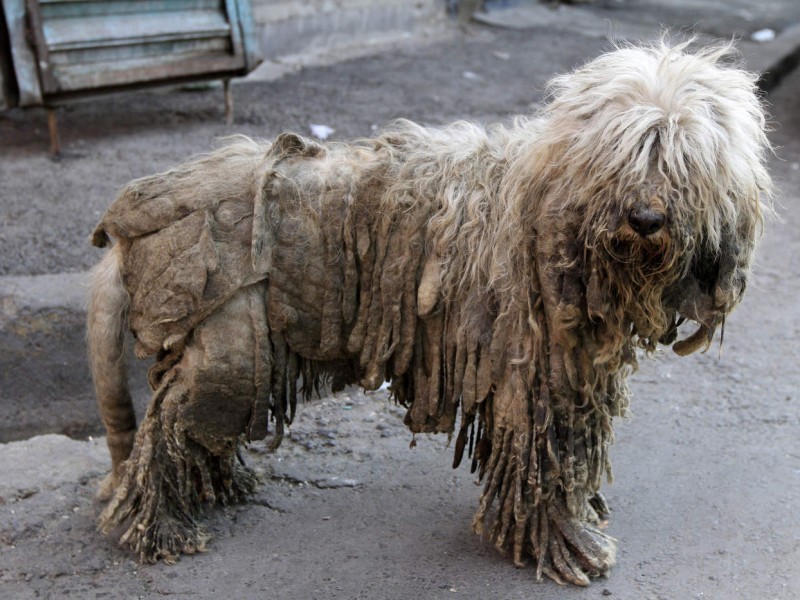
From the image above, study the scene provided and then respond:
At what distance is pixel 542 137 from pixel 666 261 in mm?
557

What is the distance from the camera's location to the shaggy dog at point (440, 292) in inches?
114

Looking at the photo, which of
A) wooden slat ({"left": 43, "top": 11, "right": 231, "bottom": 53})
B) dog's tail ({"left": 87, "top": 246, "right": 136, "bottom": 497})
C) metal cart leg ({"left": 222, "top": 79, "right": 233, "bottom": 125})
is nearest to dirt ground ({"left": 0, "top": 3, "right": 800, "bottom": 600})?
dog's tail ({"left": 87, "top": 246, "right": 136, "bottom": 497})

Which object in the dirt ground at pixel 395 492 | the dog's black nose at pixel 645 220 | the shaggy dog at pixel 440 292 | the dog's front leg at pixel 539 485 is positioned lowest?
the dirt ground at pixel 395 492

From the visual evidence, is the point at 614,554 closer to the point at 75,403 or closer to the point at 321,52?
the point at 75,403

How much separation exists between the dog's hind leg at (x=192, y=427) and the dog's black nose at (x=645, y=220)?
4.12 feet

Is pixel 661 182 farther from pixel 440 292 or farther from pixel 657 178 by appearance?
pixel 440 292

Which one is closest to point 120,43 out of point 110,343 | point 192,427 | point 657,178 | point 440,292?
point 110,343

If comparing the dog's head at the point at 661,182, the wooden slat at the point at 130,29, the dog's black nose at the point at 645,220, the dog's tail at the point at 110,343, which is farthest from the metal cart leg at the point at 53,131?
the dog's black nose at the point at 645,220

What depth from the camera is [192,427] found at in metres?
3.41

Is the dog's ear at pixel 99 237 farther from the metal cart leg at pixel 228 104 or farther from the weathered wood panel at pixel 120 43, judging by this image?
the metal cart leg at pixel 228 104

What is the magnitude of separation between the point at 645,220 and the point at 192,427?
1681 millimetres

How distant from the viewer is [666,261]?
274cm

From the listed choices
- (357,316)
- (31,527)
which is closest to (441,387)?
(357,316)

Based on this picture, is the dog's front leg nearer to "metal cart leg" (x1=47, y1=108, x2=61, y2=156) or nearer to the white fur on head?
the white fur on head
